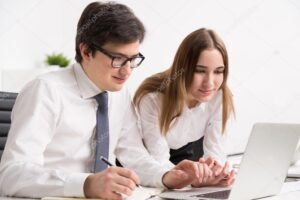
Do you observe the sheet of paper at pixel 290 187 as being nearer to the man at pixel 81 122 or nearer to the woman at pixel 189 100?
the man at pixel 81 122

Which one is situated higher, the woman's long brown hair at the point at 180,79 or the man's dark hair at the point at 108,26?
the man's dark hair at the point at 108,26

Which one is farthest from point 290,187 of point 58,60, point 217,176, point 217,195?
point 58,60

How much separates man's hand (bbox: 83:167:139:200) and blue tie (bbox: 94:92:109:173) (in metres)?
0.38

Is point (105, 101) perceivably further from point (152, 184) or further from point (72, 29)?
point (72, 29)

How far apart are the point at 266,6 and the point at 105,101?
Result: 139 inches

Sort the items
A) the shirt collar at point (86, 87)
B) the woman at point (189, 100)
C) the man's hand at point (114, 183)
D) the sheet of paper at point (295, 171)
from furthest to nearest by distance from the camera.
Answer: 1. the woman at point (189, 100)
2. the sheet of paper at point (295, 171)
3. the shirt collar at point (86, 87)
4. the man's hand at point (114, 183)

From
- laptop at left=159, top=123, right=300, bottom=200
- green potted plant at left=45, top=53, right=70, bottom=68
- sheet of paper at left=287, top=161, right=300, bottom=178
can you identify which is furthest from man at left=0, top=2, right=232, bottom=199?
green potted plant at left=45, top=53, right=70, bottom=68

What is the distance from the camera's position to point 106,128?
5.91ft

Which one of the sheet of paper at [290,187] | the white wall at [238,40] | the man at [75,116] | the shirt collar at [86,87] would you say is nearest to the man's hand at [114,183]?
the man at [75,116]

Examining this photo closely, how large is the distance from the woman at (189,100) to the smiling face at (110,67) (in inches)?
21.5

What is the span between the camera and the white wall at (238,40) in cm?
481

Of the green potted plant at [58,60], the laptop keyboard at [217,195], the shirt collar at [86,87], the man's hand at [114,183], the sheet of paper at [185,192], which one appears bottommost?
the green potted plant at [58,60]

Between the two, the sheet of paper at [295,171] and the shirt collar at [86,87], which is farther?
the sheet of paper at [295,171]

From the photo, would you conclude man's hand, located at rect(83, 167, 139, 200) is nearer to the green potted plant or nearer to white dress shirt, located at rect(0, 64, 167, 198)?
white dress shirt, located at rect(0, 64, 167, 198)
